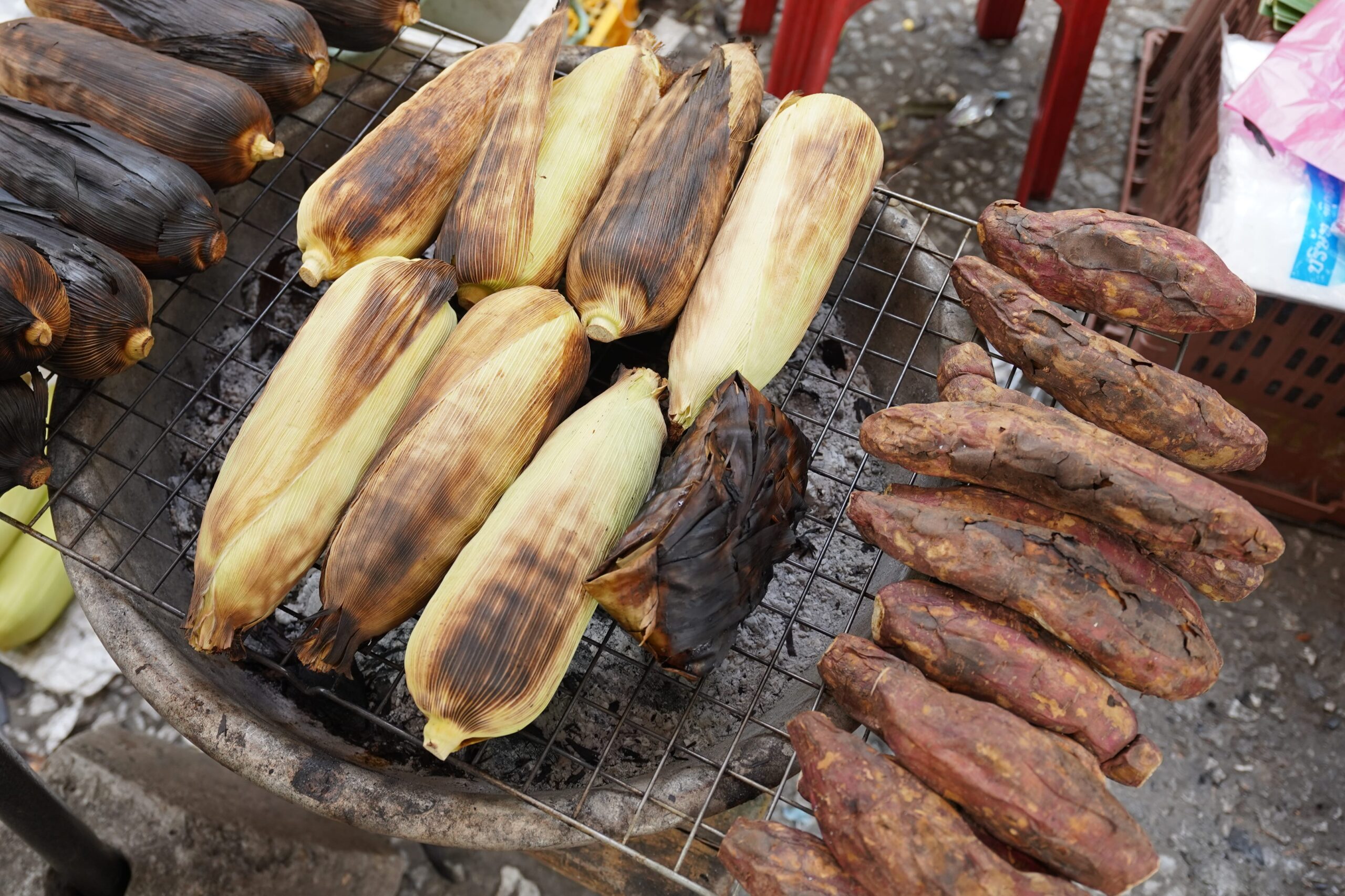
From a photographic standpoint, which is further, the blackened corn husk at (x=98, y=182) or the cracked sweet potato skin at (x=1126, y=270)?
the blackened corn husk at (x=98, y=182)

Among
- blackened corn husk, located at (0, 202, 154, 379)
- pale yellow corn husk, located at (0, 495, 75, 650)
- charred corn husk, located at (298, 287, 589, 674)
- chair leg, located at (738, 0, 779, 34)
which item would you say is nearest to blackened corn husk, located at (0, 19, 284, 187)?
blackened corn husk, located at (0, 202, 154, 379)

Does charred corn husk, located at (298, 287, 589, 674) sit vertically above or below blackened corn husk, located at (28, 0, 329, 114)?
below

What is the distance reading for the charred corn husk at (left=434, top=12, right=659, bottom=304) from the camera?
211 centimetres

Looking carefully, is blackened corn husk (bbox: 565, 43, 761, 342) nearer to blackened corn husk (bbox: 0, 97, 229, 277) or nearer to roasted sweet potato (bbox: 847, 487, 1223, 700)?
roasted sweet potato (bbox: 847, 487, 1223, 700)

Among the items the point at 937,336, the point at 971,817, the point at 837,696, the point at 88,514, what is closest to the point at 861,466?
the point at 937,336

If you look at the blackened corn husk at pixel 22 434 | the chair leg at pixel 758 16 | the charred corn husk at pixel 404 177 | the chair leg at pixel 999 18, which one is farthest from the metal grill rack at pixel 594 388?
the chair leg at pixel 999 18

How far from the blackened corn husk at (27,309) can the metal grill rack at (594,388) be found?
0.26m

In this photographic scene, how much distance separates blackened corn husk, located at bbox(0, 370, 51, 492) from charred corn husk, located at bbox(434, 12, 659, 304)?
0.89m

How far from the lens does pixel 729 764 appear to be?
179 cm

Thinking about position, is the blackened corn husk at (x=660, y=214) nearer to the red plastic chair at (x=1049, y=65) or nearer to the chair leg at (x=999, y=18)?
the red plastic chair at (x=1049, y=65)

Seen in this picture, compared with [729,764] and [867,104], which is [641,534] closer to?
[729,764]

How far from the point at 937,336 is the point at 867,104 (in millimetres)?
2237

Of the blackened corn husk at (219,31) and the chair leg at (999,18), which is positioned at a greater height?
the blackened corn husk at (219,31)

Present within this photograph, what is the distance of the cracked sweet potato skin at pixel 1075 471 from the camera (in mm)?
1681
